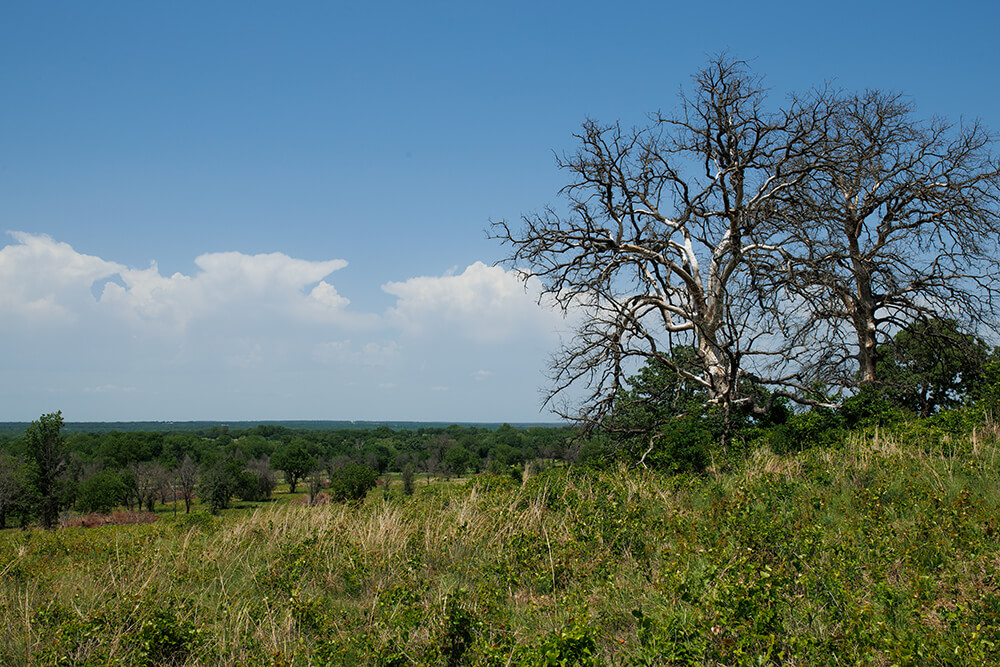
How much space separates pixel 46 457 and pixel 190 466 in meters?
41.1

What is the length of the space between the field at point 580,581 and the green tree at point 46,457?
5635 cm

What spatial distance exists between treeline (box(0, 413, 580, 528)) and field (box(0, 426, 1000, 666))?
15.6 feet

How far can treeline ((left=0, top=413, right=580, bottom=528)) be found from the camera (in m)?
55.1

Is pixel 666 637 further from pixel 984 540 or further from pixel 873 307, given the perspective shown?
pixel 873 307

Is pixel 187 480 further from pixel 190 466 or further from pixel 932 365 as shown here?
pixel 932 365

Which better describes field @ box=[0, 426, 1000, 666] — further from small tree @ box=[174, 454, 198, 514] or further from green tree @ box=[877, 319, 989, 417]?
small tree @ box=[174, 454, 198, 514]

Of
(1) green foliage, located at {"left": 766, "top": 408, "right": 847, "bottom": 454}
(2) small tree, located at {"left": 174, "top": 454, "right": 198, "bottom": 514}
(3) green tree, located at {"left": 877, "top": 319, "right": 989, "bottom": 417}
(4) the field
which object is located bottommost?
(2) small tree, located at {"left": 174, "top": 454, "right": 198, "bottom": 514}

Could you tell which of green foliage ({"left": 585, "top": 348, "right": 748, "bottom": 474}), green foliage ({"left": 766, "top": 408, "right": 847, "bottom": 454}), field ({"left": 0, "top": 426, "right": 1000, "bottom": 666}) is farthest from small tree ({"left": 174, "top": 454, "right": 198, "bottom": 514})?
green foliage ({"left": 766, "top": 408, "right": 847, "bottom": 454})

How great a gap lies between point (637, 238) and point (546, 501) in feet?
29.8

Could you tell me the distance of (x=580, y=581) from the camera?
5.40m

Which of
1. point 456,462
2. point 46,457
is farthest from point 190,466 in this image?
point 456,462

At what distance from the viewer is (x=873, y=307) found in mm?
16234

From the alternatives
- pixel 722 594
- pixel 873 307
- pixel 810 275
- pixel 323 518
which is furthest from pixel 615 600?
pixel 873 307

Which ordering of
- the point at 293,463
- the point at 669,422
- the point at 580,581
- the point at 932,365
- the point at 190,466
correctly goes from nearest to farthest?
the point at 580,581 → the point at 669,422 → the point at 932,365 → the point at 190,466 → the point at 293,463
